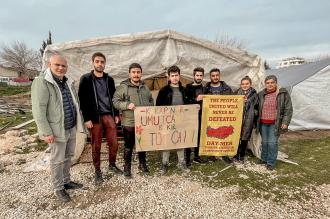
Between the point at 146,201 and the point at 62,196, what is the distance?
49.9 inches

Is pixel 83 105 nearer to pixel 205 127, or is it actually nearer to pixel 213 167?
pixel 205 127

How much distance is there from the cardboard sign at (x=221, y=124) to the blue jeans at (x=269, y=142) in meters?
0.48

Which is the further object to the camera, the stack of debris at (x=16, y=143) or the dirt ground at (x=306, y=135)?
the dirt ground at (x=306, y=135)

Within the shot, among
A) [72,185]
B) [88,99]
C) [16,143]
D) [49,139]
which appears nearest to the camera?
[49,139]

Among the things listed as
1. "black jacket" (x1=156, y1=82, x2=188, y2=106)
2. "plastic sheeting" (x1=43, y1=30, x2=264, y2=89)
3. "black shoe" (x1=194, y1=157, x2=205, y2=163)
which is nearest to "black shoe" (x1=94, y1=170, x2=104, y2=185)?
"black jacket" (x1=156, y1=82, x2=188, y2=106)

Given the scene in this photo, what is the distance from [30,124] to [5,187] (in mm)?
7051

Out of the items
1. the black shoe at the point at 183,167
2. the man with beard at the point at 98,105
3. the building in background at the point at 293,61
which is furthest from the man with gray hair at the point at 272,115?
the building in background at the point at 293,61

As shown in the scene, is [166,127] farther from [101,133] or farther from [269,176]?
[269,176]

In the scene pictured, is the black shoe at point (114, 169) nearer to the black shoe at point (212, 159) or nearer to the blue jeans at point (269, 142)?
the black shoe at point (212, 159)

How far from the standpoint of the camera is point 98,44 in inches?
213

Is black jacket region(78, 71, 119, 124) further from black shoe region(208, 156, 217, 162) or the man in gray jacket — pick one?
black shoe region(208, 156, 217, 162)

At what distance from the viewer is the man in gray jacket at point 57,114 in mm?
3455

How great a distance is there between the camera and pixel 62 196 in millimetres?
3877

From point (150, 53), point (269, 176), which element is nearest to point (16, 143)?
point (150, 53)
